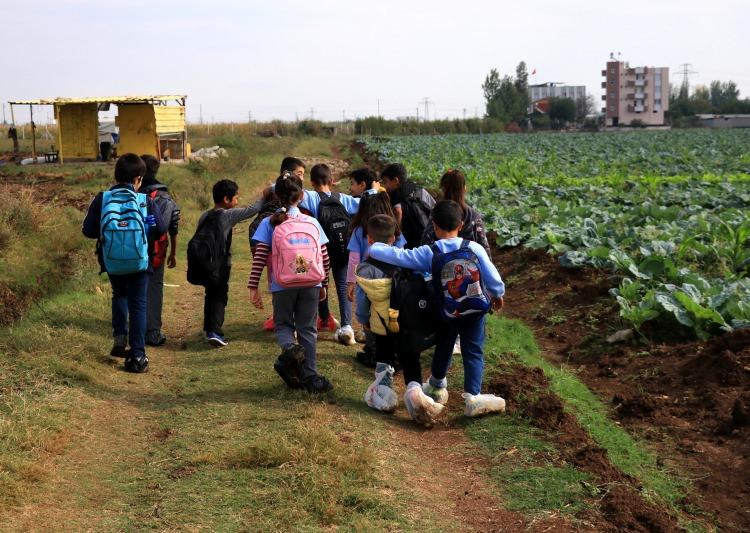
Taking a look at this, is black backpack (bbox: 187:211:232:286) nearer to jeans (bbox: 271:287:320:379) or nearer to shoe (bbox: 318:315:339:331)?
jeans (bbox: 271:287:320:379)

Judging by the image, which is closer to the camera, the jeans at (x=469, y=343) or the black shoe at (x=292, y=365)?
the jeans at (x=469, y=343)

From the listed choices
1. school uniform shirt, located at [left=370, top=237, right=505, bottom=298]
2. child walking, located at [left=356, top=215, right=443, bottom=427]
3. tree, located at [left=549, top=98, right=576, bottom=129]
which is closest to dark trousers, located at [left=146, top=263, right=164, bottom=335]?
child walking, located at [left=356, top=215, right=443, bottom=427]

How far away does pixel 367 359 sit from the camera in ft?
24.6

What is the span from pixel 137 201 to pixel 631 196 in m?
14.3

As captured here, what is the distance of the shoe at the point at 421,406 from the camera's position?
19.2 feet

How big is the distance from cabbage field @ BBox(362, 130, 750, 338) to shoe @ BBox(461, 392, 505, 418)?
2.47 meters

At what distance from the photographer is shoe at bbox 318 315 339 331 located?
870 cm

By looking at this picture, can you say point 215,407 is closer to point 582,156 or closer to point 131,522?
point 131,522

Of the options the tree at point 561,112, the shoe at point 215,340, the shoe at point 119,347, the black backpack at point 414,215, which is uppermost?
the tree at point 561,112

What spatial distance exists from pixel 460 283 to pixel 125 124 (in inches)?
1081

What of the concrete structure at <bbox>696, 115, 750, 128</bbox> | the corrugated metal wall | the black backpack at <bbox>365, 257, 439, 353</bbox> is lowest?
the black backpack at <bbox>365, 257, 439, 353</bbox>

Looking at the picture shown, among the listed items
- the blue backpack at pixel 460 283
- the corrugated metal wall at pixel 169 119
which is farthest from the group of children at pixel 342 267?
the corrugated metal wall at pixel 169 119

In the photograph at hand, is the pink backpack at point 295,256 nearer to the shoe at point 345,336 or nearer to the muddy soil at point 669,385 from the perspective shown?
the shoe at point 345,336

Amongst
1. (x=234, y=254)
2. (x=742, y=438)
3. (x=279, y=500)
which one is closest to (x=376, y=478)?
(x=279, y=500)
